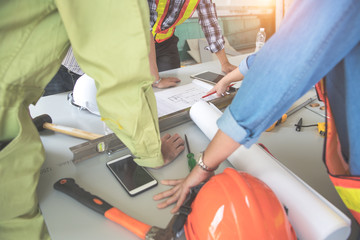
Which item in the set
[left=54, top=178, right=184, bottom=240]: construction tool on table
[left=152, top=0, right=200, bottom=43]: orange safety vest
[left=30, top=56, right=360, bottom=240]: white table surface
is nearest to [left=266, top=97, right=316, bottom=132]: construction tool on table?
[left=30, top=56, right=360, bottom=240]: white table surface

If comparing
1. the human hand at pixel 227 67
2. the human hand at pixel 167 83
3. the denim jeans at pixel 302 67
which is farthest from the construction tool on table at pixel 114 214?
the human hand at pixel 227 67

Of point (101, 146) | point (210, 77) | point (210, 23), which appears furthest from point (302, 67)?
point (210, 23)

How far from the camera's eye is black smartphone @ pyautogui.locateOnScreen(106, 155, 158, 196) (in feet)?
1.96

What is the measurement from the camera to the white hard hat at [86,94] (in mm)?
950

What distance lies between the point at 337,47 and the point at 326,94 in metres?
0.18

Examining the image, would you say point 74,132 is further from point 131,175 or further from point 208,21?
point 208,21

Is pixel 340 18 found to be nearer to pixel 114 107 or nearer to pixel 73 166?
pixel 114 107

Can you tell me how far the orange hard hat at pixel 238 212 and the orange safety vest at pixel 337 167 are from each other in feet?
0.45

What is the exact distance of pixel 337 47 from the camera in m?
0.32

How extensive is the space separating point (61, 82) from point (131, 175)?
996mm

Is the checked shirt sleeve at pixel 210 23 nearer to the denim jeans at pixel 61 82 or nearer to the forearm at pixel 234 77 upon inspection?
the forearm at pixel 234 77

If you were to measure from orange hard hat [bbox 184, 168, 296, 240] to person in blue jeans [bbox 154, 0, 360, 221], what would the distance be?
0.09 m

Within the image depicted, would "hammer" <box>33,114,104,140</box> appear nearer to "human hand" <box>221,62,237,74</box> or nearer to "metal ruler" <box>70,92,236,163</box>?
"metal ruler" <box>70,92,236,163</box>

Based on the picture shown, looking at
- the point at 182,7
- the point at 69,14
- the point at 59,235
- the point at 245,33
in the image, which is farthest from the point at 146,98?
the point at 245,33
